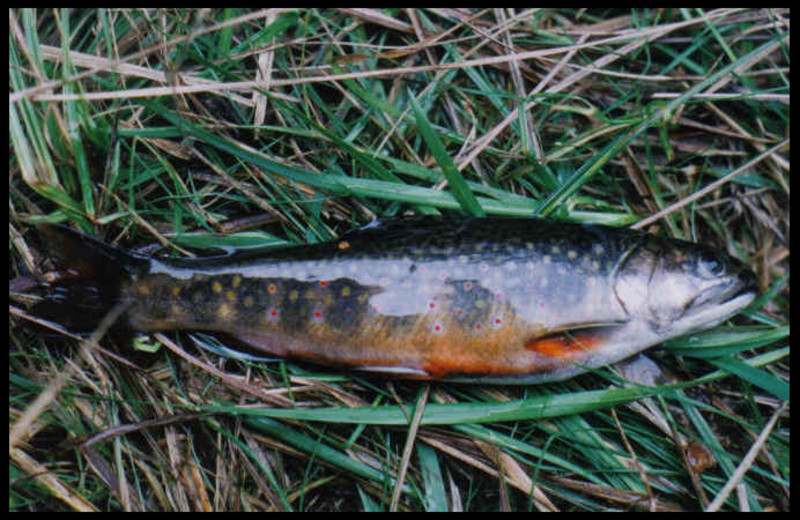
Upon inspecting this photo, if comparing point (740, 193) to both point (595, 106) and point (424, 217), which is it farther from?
point (424, 217)

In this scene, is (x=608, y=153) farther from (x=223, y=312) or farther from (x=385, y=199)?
(x=223, y=312)

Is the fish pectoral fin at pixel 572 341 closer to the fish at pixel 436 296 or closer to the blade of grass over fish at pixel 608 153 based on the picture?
the fish at pixel 436 296

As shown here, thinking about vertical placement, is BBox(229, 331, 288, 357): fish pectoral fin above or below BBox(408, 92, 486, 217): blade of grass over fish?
below

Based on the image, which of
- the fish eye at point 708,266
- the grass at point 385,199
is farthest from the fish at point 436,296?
the grass at point 385,199

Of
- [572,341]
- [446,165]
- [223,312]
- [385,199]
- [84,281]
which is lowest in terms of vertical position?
[572,341]

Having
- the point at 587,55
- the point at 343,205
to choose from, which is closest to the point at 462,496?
the point at 343,205

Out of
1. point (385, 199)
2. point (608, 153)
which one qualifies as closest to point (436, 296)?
point (385, 199)

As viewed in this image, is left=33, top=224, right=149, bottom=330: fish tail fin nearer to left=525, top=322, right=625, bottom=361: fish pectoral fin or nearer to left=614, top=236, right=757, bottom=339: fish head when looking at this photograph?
left=525, top=322, right=625, bottom=361: fish pectoral fin

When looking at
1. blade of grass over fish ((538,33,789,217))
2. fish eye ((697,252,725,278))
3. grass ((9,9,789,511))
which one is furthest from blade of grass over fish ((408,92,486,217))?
fish eye ((697,252,725,278))

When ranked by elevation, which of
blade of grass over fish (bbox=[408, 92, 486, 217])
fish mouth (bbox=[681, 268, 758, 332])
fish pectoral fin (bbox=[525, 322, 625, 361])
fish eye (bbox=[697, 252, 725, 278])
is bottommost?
fish pectoral fin (bbox=[525, 322, 625, 361])
